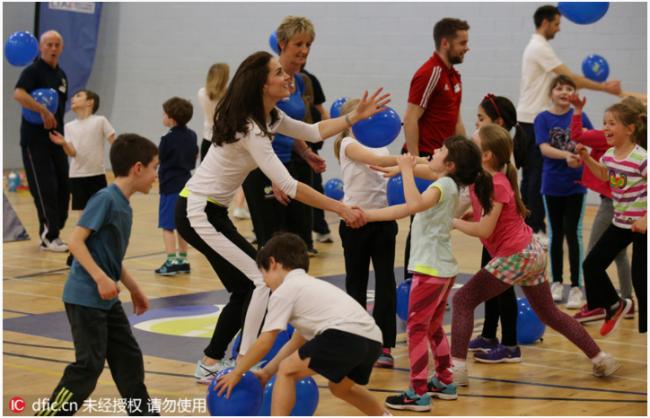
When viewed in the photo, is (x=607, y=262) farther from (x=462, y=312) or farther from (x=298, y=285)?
(x=298, y=285)

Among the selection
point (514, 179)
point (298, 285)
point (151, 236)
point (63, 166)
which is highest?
point (514, 179)

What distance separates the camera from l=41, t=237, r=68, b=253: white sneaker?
946 cm

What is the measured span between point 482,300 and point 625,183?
1.19 m

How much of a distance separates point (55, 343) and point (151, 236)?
4.65 metres

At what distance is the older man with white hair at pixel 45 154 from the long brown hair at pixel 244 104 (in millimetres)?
4774

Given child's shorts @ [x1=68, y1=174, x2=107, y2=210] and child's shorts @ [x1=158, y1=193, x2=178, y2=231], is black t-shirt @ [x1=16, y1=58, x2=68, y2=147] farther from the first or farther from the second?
child's shorts @ [x1=158, y1=193, x2=178, y2=231]

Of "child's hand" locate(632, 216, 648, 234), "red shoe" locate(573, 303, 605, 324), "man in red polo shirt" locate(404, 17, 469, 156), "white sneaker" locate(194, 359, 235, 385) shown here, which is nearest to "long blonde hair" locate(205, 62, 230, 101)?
"man in red polo shirt" locate(404, 17, 469, 156)

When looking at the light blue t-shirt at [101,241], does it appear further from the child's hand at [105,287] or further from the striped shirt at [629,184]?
the striped shirt at [629,184]

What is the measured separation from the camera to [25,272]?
334 inches

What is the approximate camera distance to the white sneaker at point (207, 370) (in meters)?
5.21

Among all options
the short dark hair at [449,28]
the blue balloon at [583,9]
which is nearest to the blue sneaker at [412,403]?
the short dark hair at [449,28]

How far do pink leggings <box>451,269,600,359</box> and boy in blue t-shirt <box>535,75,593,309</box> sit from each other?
1785 mm

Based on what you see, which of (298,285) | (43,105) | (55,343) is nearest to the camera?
(298,285)

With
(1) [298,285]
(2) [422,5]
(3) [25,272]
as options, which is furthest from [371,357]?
(2) [422,5]
